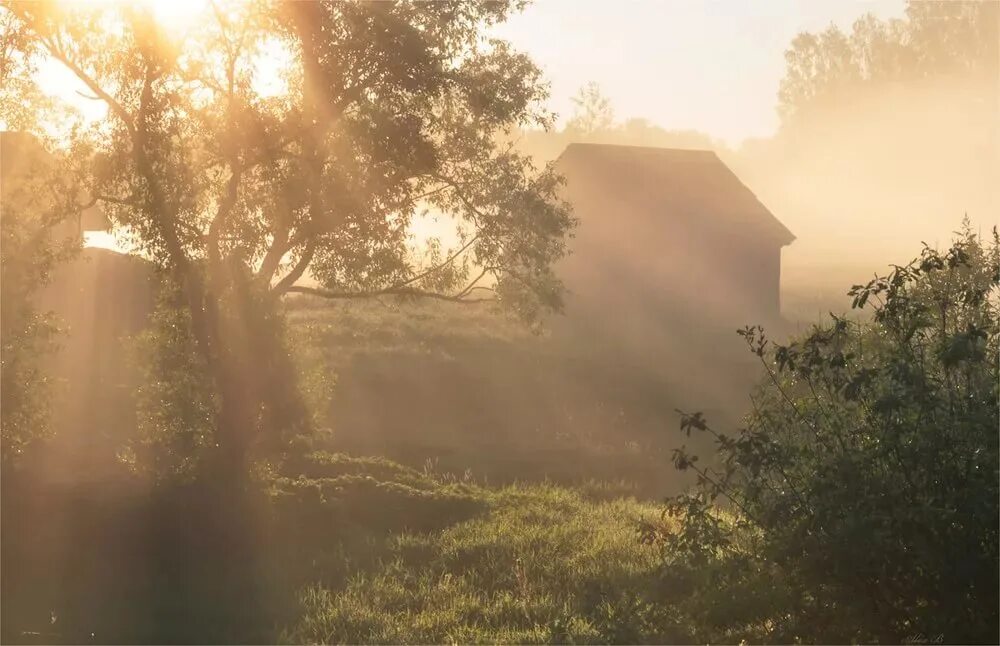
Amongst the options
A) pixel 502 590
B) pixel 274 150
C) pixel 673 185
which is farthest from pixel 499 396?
pixel 673 185

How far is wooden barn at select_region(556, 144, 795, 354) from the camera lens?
54812mm

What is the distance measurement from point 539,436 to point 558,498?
987cm

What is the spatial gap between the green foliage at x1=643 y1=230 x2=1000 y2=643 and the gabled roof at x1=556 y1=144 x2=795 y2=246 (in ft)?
144

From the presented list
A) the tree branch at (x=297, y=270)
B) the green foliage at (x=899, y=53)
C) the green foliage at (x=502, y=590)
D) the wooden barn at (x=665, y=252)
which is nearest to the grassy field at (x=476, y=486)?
the green foliage at (x=502, y=590)

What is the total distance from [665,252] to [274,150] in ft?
117

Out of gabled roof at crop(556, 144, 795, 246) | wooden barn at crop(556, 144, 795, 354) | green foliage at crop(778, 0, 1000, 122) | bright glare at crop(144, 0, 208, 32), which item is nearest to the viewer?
bright glare at crop(144, 0, 208, 32)

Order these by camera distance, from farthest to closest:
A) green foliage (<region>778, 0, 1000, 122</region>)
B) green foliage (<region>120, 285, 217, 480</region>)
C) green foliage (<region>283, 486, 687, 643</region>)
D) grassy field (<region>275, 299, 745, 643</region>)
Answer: green foliage (<region>778, 0, 1000, 122</region>) → green foliage (<region>120, 285, 217, 480</region>) → grassy field (<region>275, 299, 745, 643</region>) → green foliage (<region>283, 486, 687, 643</region>)

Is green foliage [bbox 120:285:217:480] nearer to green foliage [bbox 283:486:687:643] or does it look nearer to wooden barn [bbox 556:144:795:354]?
green foliage [bbox 283:486:687:643]

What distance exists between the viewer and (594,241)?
5609cm

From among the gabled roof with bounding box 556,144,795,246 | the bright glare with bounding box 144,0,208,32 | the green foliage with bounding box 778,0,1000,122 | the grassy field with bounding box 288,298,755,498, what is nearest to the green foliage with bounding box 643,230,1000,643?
the grassy field with bounding box 288,298,755,498

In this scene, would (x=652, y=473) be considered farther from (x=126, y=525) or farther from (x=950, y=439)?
(x=950, y=439)

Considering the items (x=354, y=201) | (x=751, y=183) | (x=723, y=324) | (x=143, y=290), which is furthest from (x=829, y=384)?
(x=751, y=183)

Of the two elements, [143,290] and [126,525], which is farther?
[143,290]

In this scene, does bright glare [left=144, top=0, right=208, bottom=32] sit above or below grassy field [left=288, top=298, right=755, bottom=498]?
above
